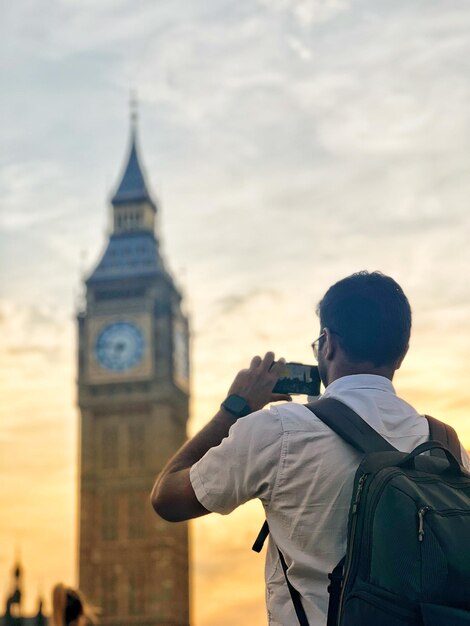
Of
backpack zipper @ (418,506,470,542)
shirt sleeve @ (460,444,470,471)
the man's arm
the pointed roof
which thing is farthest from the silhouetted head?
the pointed roof

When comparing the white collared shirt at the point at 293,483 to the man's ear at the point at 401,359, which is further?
the man's ear at the point at 401,359

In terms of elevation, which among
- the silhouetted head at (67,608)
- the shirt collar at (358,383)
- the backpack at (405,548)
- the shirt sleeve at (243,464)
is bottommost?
the silhouetted head at (67,608)

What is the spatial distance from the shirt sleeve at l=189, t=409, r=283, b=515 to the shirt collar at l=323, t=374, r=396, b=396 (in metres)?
0.20

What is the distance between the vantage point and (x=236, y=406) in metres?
2.50

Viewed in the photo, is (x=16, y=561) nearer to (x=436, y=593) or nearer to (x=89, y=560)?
(x=89, y=560)

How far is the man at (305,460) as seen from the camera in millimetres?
2277

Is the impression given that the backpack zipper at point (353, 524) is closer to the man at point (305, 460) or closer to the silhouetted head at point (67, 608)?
the man at point (305, 460)

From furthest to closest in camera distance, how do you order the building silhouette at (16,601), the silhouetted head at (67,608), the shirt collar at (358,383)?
the building silhouette at (16,601), the silhouetted head at (67,608), the shirt collar at (358,383)

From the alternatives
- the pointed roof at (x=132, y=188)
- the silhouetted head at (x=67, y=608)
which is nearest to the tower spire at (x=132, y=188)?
the pointed roof at (x=132, y=188)

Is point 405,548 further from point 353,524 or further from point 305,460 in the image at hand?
point 305,460

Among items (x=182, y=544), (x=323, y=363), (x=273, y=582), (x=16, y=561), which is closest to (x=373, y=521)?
(x=273, y=582)

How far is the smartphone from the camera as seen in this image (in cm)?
259

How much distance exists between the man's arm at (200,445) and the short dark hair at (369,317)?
175 millimetres

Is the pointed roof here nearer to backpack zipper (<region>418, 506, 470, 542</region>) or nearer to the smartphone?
the smartphone
